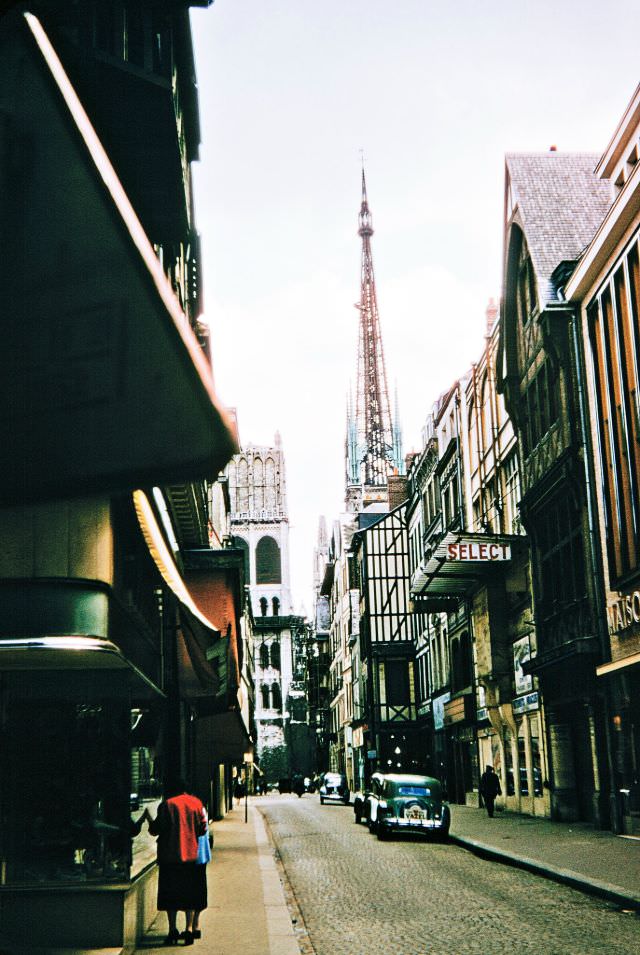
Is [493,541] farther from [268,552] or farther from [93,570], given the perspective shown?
[268,552]

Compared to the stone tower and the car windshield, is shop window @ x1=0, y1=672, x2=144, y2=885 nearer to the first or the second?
the car windshield

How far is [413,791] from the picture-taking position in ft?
92.5

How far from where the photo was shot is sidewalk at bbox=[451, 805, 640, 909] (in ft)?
52.4

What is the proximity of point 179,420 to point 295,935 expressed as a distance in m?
10.8

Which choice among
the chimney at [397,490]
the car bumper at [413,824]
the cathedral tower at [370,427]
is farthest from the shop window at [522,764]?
the cathedral tower at [370,427]

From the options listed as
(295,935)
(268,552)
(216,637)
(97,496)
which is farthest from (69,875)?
(268,552)

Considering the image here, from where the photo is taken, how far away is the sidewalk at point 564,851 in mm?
15977

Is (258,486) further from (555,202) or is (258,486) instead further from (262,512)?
(555,202)

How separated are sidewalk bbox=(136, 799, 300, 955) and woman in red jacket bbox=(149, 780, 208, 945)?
1.07ft

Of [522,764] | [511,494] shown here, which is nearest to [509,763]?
[522,764]

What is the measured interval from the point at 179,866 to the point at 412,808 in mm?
16840

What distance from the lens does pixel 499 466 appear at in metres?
37.3

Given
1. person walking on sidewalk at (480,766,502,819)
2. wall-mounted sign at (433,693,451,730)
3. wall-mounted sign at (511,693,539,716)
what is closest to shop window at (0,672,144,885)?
wall-mounted sign at (511,693,539,716)

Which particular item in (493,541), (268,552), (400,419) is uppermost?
→ (400,419)
